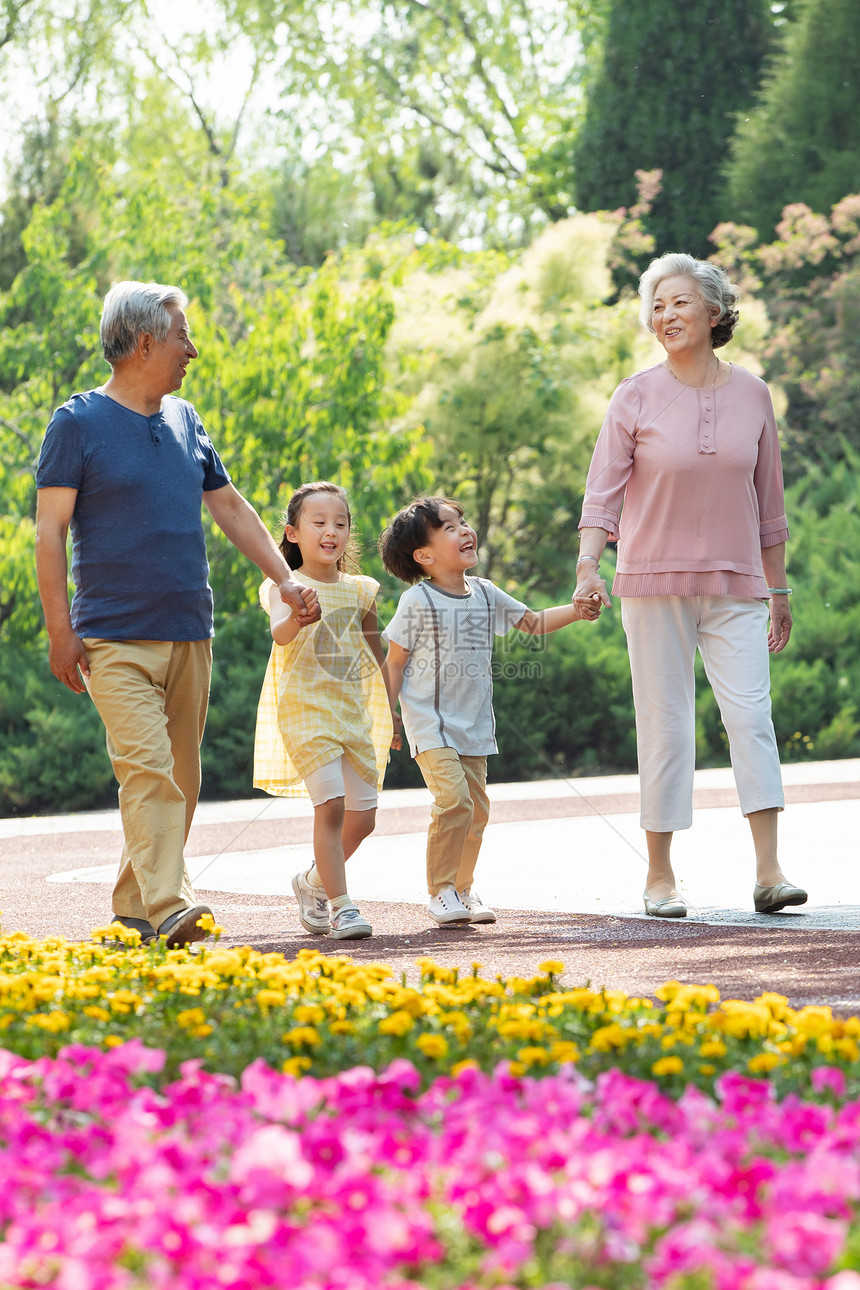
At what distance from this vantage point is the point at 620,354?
1559cm

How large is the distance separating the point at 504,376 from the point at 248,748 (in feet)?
15.2

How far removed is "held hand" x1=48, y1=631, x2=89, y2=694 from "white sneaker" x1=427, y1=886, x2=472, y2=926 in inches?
54.1

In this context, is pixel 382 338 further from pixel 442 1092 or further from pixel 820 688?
pixel 442 1092

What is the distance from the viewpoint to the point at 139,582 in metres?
4.62

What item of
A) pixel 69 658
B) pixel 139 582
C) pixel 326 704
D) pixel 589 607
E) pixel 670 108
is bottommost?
pixel 326 704

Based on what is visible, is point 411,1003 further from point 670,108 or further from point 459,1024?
point 670,108

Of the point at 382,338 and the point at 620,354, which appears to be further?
the point at 620,354

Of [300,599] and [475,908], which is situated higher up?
[300,599]

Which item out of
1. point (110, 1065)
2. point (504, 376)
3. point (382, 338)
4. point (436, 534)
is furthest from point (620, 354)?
point (110, 1065)

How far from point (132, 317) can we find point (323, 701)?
1.41m

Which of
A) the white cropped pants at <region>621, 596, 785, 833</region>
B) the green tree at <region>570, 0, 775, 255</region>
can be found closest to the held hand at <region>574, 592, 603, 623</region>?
the white cropped pants at <region>621, 596, 785, 833</region>

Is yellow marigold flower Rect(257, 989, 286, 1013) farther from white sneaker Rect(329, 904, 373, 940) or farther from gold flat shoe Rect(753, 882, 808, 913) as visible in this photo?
gold flat shoe Rect(753, 882, 808, 913)

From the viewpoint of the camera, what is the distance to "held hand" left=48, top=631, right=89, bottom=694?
454cm

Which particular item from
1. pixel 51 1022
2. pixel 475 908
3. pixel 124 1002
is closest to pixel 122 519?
pixel 475 908
